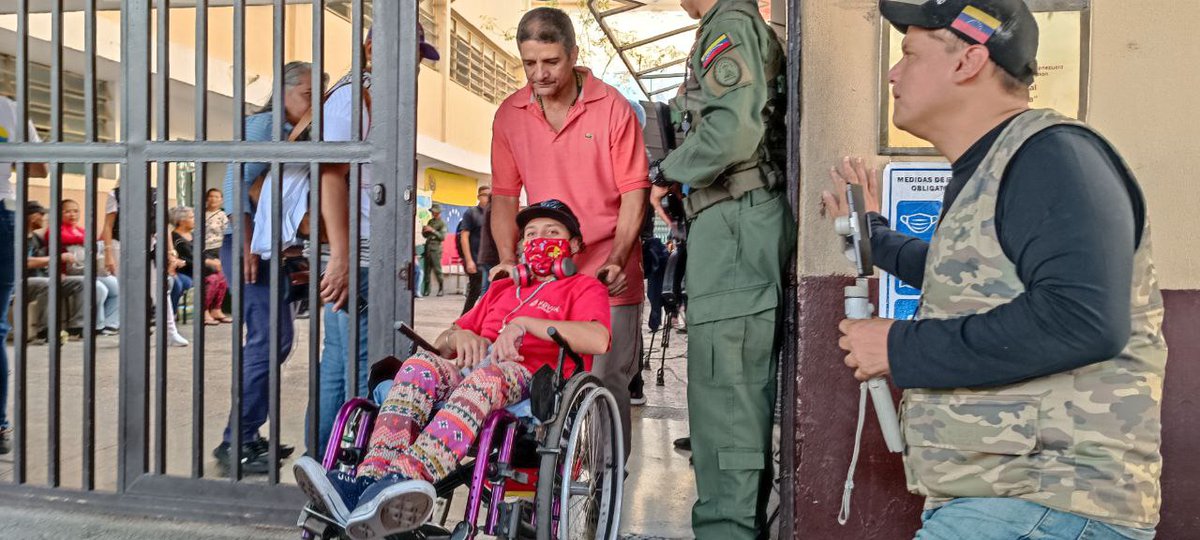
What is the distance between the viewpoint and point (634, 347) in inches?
138

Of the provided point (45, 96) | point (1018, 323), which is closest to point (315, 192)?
point (1018, 323)

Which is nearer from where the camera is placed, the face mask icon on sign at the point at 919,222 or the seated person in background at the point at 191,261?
the face mask icon on sign at the point at 919,222

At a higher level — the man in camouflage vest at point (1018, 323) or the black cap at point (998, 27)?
the black cap at point (998, 27)

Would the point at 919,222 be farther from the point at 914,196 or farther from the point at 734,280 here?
the point at 734,280

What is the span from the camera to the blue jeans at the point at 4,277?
13.3 ft

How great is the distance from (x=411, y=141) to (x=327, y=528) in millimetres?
1412

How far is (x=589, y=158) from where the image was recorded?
3.41m

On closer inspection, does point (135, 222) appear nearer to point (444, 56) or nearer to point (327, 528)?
point (327, 528)

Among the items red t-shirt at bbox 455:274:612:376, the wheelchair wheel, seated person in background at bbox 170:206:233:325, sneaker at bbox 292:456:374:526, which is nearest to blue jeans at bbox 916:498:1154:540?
the wheelchair wheel

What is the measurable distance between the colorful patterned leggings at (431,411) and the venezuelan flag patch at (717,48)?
1.10 m

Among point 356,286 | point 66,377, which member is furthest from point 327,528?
point 66,377

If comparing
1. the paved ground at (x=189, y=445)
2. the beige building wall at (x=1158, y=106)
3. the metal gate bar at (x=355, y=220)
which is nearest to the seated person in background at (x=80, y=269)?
the paved ground at (x=189, y=445)

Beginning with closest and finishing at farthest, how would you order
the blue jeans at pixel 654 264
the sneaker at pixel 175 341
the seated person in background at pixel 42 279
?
the blue jeans at pixel 654 264, the seated person in background at pixel 42 279, the sneaker at pixel 175 341

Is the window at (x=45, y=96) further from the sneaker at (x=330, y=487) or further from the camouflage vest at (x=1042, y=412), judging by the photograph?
the camouflage vest at (x=1042, y=412)
